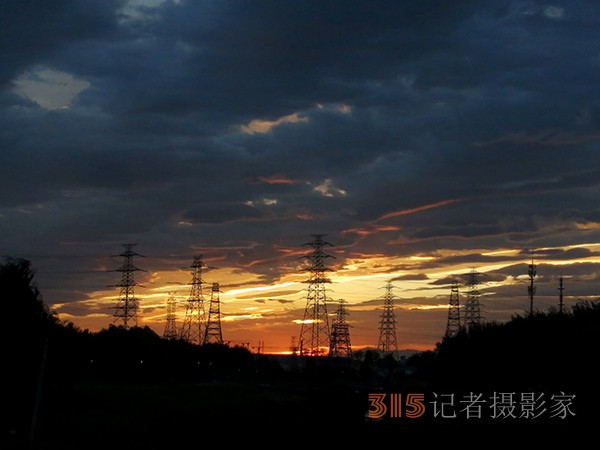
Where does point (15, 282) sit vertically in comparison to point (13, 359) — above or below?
above

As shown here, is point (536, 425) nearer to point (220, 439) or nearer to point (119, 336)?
point (220, 439)

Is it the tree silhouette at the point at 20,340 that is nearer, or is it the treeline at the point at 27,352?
the treeline at the point at 27,352

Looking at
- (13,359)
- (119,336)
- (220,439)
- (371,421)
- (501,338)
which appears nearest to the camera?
(220,439)

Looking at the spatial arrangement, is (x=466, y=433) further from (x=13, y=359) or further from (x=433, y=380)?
(x=433, y=380)

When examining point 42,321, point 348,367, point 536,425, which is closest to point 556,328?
point 536,425

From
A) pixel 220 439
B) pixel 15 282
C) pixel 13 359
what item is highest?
pixel 15 282

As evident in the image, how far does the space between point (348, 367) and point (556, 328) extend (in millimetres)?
115694

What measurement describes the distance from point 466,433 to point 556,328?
21.3m

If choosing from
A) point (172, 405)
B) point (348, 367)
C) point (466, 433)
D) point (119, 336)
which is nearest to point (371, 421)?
point (466, 433)

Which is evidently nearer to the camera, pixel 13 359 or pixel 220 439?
pixel 220 439

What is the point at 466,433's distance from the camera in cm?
4462

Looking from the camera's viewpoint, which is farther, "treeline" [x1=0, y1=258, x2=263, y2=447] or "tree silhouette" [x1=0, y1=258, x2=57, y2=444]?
"tree silhouette" [x1=0, y1=258, x2=57, y2=444]

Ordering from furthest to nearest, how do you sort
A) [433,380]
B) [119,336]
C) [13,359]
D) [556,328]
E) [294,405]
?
[119,336]
[433,380]
[294,405]
[556,328]
[13,359]

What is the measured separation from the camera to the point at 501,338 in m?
70.2
